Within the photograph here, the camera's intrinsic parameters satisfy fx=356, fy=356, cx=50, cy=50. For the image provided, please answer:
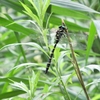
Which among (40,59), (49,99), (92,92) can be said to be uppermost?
(49,99)

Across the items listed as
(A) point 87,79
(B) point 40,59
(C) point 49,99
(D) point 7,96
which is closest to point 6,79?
(D) point 7,96

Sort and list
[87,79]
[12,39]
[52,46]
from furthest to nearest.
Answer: [12,39] → [87,79] → [52,46]

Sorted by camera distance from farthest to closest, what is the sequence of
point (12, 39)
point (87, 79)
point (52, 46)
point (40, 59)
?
1. point (40, 59)
2. point (12, 39)
3. point (87, 79)
4. point (52, 46)

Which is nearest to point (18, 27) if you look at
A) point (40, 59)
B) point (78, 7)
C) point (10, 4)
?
point (10, 4)

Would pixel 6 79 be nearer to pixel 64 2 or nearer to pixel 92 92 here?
pixel 64 2

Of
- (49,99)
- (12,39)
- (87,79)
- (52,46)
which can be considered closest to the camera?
(52,46)

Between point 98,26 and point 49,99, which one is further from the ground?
point 98,26

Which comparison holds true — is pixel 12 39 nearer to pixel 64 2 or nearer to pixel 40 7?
pixel 64 2

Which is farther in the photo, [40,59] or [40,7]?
[40,59]

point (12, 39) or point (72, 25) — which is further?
point (12, 39)
